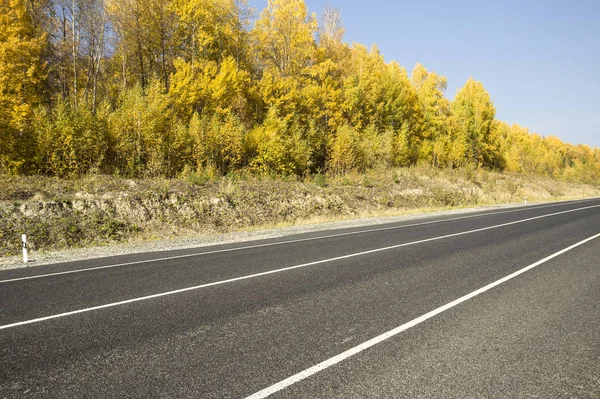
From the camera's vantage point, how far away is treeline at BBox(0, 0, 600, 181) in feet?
56.6

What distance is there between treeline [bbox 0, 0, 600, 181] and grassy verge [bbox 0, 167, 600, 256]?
209 centimetres

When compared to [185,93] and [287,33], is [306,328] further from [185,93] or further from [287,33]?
[287,33]

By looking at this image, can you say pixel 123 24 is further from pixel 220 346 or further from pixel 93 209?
pixel 220 346

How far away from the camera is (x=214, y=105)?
24844 millimetres

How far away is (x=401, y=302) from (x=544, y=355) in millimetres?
1992

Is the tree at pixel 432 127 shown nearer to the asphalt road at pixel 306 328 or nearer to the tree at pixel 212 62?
the tree at pixel 212 62

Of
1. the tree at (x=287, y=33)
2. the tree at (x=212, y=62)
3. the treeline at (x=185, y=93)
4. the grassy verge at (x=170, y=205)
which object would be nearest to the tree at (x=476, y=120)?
the treeline at (x=185, y=93)

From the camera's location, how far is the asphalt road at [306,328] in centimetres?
330

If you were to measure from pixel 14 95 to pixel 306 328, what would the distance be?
18631 mm

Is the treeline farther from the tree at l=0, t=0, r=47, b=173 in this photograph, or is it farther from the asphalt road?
the asphalt road

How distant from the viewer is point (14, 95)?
16344 mm

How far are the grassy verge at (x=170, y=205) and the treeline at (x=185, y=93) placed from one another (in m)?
2.09

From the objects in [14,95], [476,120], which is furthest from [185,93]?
[476,120]

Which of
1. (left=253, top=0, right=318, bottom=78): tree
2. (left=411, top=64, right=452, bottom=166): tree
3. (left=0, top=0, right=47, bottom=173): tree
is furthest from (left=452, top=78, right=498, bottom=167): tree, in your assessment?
(left=0, top=0, right=47, bottom=173): tree
